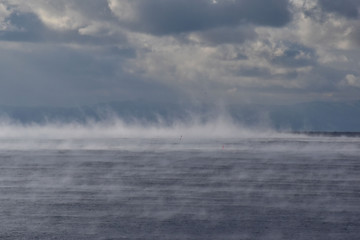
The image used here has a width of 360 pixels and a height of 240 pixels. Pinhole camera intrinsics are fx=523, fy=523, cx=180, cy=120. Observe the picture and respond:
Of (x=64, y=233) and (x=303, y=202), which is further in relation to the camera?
(x=303, y=202)

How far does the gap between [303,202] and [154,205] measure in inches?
295

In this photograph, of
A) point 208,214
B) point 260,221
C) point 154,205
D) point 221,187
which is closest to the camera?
point 260,221

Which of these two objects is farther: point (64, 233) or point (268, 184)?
point (268, 184)

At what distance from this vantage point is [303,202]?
26.2 meters

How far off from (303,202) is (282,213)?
3694 millimetres

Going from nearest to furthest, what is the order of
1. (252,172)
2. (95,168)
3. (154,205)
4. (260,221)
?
(260,221) → (154,205) → (252,172) → (95,168)

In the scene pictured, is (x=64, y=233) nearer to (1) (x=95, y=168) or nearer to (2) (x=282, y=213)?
(2) (x=282, y=213)

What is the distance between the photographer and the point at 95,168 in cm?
4641

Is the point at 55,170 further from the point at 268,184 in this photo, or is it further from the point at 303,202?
the point at 303,202

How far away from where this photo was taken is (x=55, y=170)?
146 ft

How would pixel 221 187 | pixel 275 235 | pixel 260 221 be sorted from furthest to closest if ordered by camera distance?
pixel 221 187 < pixel 260 221 < pixel 275 235

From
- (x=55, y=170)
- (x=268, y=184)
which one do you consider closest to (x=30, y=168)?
(x=55, y=170)

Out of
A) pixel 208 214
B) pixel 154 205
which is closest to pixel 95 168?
pixel 154 205

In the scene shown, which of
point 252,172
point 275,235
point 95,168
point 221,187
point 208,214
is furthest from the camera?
point 95,168
